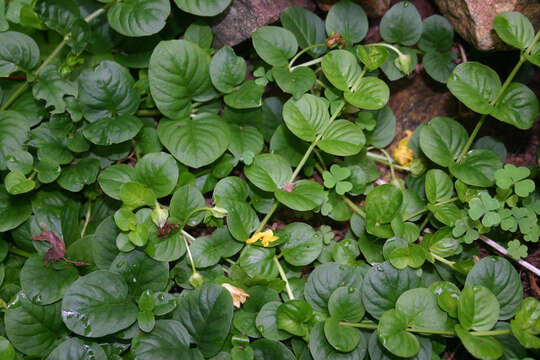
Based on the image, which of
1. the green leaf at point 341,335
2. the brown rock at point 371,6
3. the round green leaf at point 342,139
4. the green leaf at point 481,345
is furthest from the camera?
the brown rock at point 371,6

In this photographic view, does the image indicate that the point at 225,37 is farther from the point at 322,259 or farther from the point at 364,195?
the point at 322,259

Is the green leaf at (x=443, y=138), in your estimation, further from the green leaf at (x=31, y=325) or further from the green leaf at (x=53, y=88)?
the green leaf at (x=31, y=325)

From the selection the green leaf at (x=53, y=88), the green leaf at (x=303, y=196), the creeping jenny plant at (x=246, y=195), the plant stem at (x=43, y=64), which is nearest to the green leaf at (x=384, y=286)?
the creeping jenny plant at (x=246, y=195)

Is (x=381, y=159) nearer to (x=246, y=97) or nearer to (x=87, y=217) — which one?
(x=246, y=97)

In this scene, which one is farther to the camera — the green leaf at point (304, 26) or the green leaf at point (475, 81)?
the green leaf at point (304, 26)

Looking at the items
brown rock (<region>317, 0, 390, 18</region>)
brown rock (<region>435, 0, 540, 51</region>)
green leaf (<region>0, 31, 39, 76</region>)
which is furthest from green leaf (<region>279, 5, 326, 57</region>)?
green leaf (<region>0, 31, 39, 76</region>)

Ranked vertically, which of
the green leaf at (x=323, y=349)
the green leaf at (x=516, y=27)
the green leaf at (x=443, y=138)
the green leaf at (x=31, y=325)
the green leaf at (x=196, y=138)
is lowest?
the green leaf at (x=31, y=325)

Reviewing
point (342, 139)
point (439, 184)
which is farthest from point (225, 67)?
point (439, 184)
